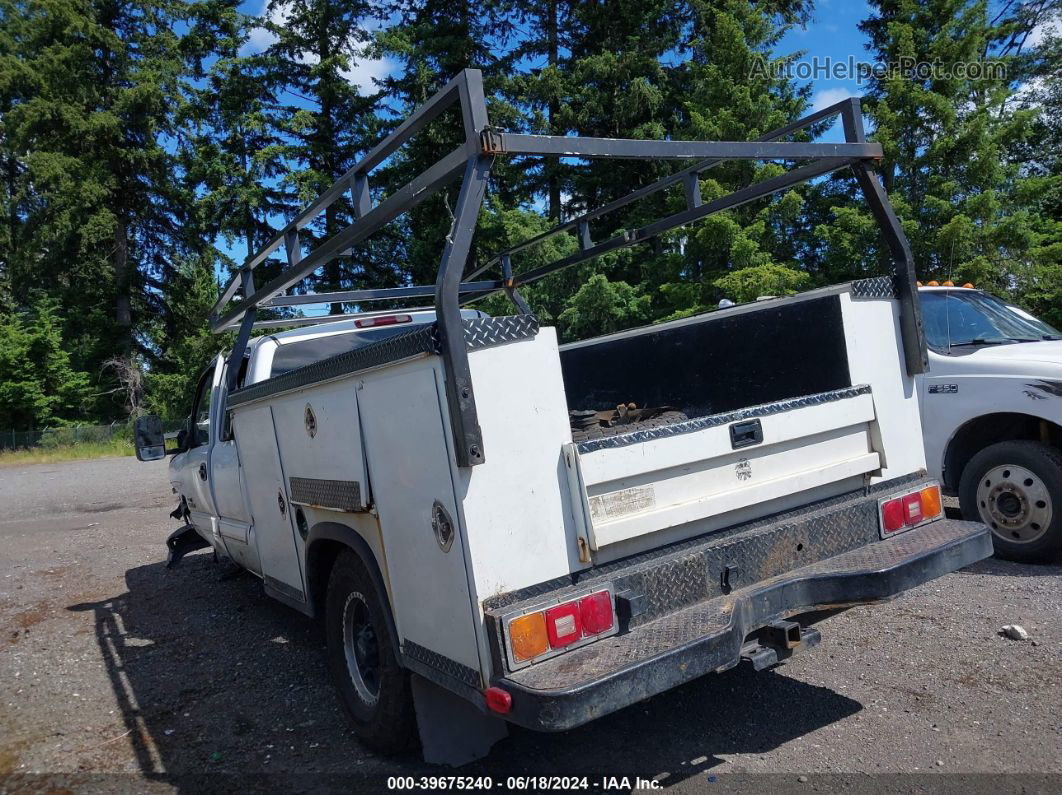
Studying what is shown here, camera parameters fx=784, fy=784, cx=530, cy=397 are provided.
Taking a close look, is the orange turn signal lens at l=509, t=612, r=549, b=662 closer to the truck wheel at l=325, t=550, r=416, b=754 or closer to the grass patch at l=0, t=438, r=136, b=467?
the truck wheel at l=325, t=550, r=416, b=754

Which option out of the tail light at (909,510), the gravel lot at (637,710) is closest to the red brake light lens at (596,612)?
the gravel lot at (637,710)

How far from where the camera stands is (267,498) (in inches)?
173

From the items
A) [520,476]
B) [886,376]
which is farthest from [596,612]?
[886,376]

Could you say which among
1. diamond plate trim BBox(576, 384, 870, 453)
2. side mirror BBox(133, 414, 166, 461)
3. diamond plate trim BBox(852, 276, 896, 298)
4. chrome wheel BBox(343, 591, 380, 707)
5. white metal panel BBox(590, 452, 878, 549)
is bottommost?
chrome wheel BBox(343, 591, 380, 707)

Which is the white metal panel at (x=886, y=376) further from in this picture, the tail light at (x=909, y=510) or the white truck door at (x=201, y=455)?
the white truck door at (x=201, y=455)

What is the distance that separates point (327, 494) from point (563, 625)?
1380mm

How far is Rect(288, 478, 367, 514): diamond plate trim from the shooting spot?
10.5 ft

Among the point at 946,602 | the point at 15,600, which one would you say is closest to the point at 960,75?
the point at 946,602

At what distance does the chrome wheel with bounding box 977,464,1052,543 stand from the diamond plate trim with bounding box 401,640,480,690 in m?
4.32

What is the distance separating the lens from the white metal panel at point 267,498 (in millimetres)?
4113

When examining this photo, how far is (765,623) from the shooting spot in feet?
9.59

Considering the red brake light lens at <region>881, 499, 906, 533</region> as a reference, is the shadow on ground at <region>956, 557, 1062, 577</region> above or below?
below

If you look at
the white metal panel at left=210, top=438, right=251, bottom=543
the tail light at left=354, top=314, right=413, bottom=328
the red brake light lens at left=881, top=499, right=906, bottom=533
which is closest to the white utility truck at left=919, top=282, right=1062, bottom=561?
the red brake light lens at left=881, top=499, right=906, bottom=533

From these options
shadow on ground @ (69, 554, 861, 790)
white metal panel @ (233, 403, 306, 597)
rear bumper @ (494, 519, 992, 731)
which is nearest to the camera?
rear bumper @ (494, 519, 992, 731)
